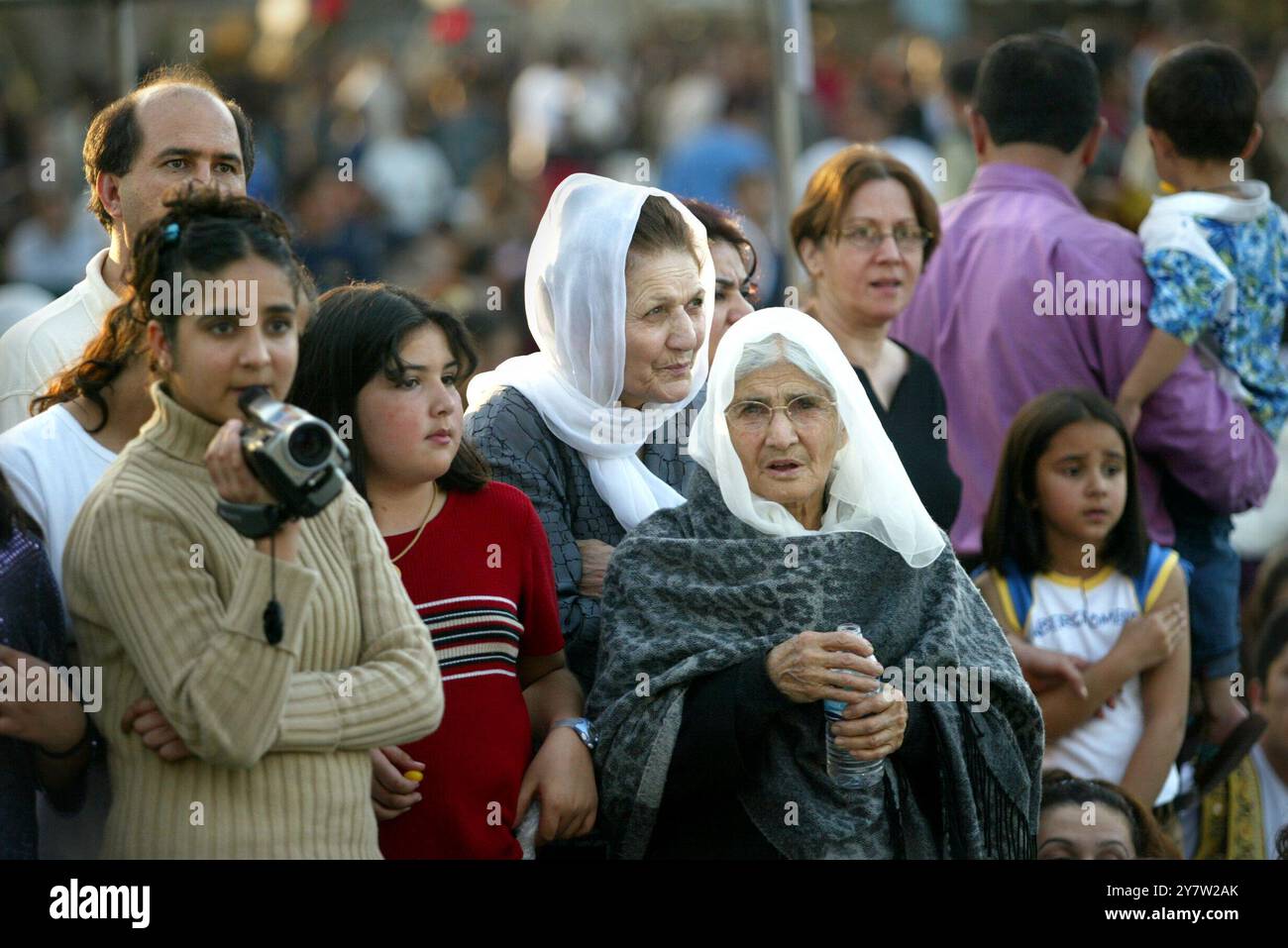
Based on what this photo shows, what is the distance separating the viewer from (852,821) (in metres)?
3.64

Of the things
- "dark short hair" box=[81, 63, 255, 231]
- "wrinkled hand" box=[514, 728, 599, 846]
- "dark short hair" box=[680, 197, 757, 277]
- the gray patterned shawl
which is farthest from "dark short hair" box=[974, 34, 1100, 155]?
"wrinkled hand" box=[514, 728, 599, 846]

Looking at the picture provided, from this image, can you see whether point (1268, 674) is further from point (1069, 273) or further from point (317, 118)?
point (317, 118)

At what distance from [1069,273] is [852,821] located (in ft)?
6.58

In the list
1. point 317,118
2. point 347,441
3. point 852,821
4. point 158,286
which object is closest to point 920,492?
point 852,821

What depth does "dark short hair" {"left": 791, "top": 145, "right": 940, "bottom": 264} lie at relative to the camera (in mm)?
5090

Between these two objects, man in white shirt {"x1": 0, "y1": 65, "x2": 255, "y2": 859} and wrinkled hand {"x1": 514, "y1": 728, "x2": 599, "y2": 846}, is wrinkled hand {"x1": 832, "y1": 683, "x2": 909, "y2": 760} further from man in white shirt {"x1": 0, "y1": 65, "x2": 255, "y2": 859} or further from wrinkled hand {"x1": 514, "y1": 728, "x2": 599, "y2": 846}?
man in white shirt {"x1": 0, "y1": 65, "x2": 255, "y2": 859}

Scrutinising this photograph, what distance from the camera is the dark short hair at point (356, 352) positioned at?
11.9 feet

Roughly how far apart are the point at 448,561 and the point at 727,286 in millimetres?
1384

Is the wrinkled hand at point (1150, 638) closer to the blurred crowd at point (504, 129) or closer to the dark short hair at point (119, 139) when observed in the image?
the dark short hair at point (119, 139)

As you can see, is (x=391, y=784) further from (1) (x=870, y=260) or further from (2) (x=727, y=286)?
(1) (x=870, y=260)

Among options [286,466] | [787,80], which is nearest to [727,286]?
[286,466]

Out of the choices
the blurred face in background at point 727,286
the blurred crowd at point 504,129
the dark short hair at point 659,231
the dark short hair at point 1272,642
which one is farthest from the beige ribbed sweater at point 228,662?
the blurred crowd at point 504,129

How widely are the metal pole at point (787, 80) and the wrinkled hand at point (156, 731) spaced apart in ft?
12.7
